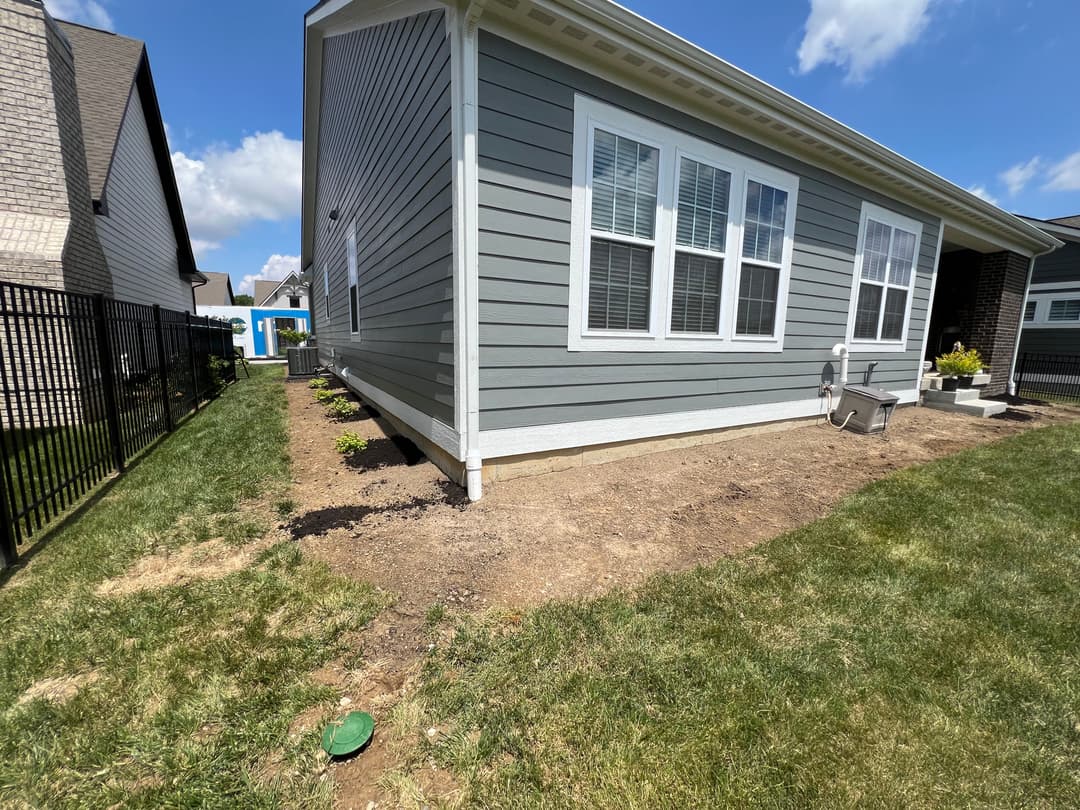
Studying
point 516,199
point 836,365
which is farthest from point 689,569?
point 836,365

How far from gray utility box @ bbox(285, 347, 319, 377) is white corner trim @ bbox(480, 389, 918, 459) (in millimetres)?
11245

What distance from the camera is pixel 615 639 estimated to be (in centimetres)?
204

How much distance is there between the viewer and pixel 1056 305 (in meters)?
13.2

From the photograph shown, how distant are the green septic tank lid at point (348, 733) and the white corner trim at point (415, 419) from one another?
219 cm

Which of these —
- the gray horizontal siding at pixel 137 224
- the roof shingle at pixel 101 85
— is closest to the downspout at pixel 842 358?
the gray horizontal siding at pixel 137 224

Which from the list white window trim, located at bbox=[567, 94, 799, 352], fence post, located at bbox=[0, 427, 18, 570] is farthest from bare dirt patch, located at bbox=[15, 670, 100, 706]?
white window trim, located at bbox=[567, 94, 799, 352]

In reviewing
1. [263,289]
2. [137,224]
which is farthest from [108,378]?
[263,289]

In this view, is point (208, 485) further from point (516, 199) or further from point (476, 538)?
point (516, 199)

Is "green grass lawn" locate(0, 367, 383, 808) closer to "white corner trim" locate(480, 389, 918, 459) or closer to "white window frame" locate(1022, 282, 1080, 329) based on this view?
"white corner trim" locate(480, 389, 918, 459)

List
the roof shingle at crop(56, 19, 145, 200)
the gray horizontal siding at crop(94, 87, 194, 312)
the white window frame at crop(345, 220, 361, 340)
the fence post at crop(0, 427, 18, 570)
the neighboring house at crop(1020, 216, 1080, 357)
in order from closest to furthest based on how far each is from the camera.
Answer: the fence post at crop(0, 427, 18, 570) → the white window frame at crop(345, 220, 361, 340) → the roof shingle at crop(56, 19, 145, 200) → the gray horizontal siding at crop(94, 87, 194, 312) → the neighboring house at crop(1020, 216, 1080, 357)

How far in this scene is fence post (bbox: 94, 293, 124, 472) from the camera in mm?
4184

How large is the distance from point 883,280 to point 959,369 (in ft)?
9.51

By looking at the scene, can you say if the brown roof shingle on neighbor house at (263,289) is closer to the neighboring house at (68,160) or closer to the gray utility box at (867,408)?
the neighboring house at (68,160)

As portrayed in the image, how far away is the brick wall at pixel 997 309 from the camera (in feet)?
29.8
